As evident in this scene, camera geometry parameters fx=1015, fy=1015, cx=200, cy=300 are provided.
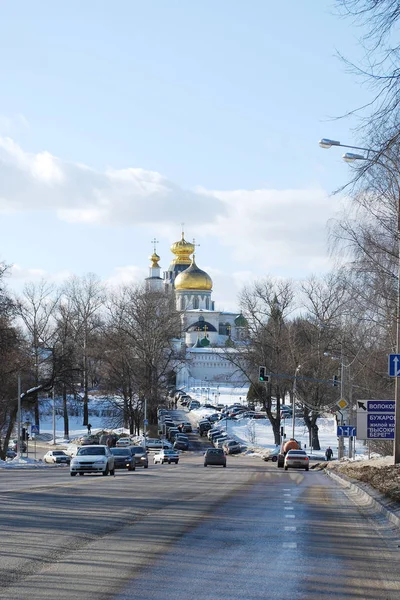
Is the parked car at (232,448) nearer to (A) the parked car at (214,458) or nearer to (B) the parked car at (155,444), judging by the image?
(B) the parked car at (155,444)

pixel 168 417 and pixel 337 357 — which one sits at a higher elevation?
pixel 337 357

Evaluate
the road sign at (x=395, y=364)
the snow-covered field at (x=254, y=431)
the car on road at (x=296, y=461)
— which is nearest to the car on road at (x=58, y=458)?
the car on road at (x=296, y=461)

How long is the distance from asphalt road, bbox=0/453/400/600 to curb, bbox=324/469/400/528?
32cm

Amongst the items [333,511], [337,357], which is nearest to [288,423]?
[337,357]

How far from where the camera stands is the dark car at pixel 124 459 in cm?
4622

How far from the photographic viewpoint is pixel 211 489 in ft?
90.2

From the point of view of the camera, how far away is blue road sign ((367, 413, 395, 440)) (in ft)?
104

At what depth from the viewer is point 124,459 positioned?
4719 cm

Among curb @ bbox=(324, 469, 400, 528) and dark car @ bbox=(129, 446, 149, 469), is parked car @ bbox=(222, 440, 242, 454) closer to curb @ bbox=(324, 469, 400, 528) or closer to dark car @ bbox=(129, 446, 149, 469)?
dark car @ bbox=(129, 446, 149, 469)

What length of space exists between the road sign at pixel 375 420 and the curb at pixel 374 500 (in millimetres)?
1646

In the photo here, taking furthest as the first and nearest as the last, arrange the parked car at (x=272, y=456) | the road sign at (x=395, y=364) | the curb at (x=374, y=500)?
the parked car at (x=272, y=456), the road sign at (x=395, y=364), the curb at (x=374, y=500)

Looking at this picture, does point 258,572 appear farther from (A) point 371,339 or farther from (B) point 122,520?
(A) point 371,339

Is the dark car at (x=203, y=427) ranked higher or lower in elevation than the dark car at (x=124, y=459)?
lower

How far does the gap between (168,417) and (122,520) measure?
107013 millimetres
